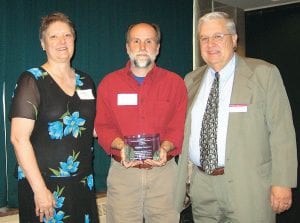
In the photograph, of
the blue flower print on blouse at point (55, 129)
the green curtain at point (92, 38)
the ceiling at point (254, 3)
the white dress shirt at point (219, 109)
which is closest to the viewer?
the blue flower print on blouse at point (55, 129)

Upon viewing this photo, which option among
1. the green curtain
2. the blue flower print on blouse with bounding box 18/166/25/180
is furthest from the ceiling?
the blue flower print on blouse with bounding box 18/166/25/180

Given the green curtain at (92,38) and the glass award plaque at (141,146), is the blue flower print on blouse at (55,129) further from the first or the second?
the green curtain at (92,38)

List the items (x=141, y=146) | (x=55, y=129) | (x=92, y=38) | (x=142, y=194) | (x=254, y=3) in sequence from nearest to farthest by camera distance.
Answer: (x=55, y=129) → (x=141, y=146) → (x=142, y=194) → (x=92, y=38) → (x=254, y=3)

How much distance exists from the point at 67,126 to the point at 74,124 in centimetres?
5

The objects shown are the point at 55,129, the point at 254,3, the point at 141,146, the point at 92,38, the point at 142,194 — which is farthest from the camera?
the point at 254,3

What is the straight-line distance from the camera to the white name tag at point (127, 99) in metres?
2.54

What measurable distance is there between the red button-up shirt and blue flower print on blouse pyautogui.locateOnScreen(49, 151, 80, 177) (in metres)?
0.35

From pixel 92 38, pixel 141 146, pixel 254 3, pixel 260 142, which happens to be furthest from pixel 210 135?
pixel 254 3

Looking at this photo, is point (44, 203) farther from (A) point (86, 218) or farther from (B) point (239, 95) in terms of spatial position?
(B) point (239, 95)

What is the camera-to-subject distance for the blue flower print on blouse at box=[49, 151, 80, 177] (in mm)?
2184

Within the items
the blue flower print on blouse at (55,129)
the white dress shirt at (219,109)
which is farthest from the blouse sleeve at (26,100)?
the white dress shirt at (219,109)

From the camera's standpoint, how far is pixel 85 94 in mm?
2359

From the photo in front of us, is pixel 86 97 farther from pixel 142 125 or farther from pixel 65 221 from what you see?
pixel 65 221

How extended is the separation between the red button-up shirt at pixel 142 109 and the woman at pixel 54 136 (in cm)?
22
